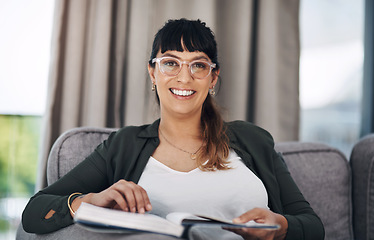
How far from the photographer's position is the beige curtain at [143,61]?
1874mm

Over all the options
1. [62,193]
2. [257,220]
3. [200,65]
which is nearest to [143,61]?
[200,65]

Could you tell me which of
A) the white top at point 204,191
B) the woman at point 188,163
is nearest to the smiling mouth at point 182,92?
the woman at point 188,163

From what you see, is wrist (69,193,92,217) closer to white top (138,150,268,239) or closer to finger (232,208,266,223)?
white top (138,150,268,239)

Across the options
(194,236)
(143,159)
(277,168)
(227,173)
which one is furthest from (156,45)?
(194,236)

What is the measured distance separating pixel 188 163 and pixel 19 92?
3.57 ft

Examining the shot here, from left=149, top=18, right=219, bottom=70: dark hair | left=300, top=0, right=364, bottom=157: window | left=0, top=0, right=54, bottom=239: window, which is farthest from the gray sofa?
left=300, top=0, right=364, bottom=157: window

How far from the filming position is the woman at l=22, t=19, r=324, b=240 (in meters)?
1.17

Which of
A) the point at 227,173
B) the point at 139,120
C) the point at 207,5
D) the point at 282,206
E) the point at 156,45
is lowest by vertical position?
the point at 282,206

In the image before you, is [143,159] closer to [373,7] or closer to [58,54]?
[58,54]

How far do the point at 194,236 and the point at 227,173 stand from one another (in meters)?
0.45

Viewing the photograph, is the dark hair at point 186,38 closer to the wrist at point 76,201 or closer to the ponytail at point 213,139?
the ponytail at point 213,139

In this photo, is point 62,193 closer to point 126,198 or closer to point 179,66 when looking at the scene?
point 126,198

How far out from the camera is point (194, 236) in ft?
2.71

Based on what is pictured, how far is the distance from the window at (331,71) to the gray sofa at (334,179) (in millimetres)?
903
